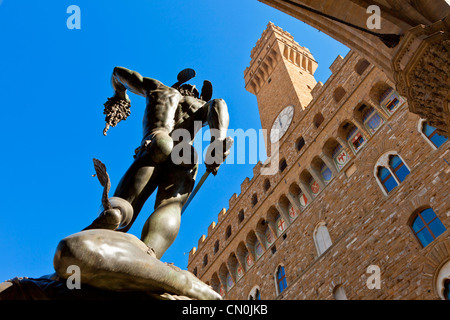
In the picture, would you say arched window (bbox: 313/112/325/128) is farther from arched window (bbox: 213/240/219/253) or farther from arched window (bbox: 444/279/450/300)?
arched window (bbox: 444/279/450/300)

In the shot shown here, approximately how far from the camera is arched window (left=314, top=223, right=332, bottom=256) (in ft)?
42.0

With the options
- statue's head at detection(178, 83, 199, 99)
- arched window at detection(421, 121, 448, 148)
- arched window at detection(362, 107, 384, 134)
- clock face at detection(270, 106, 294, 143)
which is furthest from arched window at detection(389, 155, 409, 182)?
statue's head at detection(178, 83, 199, 99)

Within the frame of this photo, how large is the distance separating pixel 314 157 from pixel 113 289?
14.8m

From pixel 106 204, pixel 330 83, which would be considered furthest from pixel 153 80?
pixel 330 83

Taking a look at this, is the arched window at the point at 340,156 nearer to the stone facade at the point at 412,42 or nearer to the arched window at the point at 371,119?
the arched window at the point at 371,119

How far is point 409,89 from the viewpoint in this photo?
4.71 meters

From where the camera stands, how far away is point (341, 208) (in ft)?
42.2

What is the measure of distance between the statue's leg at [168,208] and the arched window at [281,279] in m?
13.1

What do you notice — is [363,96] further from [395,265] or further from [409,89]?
[409,89]

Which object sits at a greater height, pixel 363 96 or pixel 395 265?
pixel 363 96

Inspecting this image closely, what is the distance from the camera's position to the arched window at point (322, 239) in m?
12.8

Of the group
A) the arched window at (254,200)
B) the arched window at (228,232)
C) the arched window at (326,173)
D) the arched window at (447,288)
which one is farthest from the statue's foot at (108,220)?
the arched window at (228,232)

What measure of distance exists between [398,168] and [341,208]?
2.48m

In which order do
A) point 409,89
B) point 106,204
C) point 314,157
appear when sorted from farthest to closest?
point 314,157, point 409,89, point 106,204
